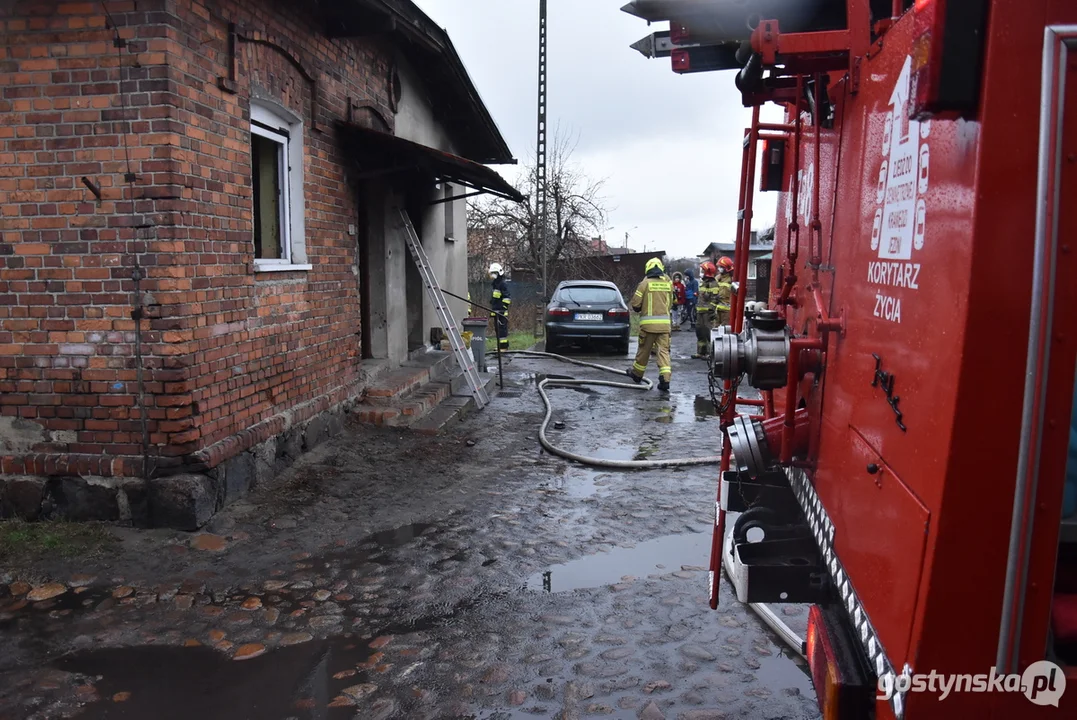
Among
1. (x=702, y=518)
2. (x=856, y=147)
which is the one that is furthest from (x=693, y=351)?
(x=856, y=147)

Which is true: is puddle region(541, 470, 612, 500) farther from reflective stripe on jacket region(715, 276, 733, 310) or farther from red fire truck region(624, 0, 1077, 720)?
reflective stripe on jacket region(715, 276, 733, 310)

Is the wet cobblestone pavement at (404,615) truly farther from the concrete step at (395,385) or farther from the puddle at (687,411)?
the puddle at (687,411)

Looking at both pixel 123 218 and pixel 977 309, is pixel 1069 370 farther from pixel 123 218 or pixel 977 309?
pixel 123 218

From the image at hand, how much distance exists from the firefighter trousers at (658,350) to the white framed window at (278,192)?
19.6 ft

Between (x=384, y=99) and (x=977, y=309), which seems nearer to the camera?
(x=977, y=309)

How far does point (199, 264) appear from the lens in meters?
5.25

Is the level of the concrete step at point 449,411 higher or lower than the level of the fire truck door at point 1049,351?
lower

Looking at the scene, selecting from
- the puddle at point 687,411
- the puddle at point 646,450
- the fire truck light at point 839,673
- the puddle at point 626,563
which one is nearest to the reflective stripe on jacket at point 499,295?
the puddle at point 687,411

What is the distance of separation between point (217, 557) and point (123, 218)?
2.22 meters

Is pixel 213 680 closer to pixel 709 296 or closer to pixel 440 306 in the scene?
pixel 440 306

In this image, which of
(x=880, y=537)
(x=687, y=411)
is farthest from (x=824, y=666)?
(x=687, y=411)

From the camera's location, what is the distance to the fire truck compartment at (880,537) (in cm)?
168

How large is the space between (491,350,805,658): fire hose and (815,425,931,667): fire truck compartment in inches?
49.6

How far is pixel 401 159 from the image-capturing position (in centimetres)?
864
